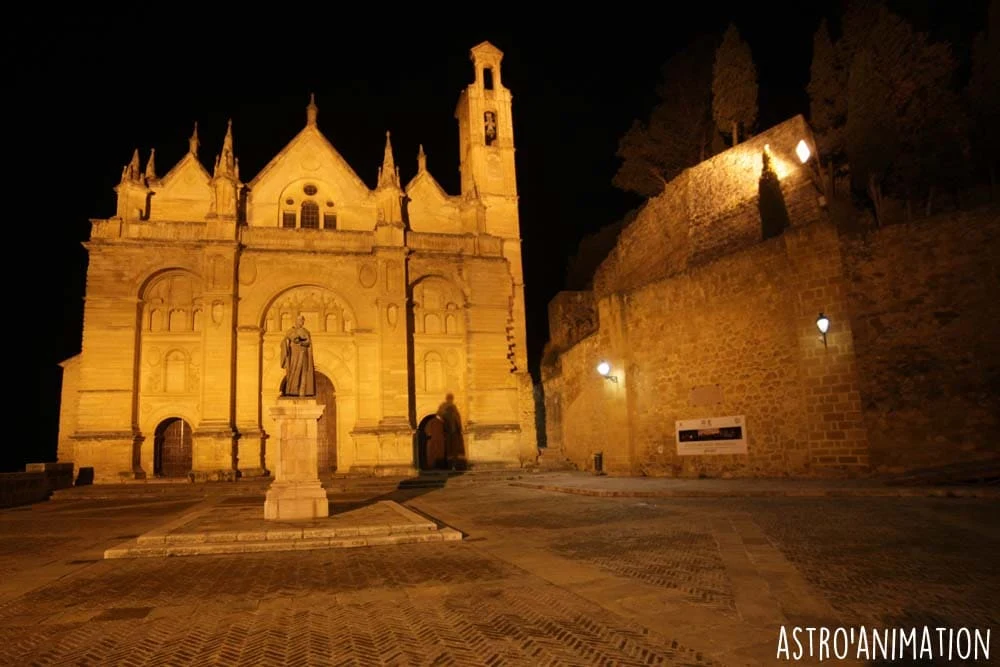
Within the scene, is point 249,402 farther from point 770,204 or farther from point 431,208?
point 770,204

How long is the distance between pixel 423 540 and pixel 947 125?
23.4m

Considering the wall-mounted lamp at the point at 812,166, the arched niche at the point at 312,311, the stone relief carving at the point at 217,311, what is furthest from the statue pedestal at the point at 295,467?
the wall-mounted lamp at the point at 812,166

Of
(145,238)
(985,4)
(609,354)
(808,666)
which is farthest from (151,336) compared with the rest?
(985,4)

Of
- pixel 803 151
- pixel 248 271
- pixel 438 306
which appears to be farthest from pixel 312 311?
pixel 803 151

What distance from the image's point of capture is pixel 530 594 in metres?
5.91

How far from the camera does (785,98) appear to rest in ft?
139

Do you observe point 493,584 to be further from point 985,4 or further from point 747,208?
point 985,4

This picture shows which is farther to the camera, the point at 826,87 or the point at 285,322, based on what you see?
the point at 285,322

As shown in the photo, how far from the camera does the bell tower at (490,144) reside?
33625mm

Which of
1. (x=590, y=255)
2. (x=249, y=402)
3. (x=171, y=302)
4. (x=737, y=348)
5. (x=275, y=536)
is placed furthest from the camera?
(x=590, y=255)

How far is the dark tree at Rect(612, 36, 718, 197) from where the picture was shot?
3900 cm

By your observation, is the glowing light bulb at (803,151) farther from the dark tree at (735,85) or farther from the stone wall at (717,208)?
the dark tree at (735,85)

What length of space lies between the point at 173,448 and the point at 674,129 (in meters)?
33.1

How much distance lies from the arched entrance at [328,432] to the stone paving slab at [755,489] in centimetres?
1356
